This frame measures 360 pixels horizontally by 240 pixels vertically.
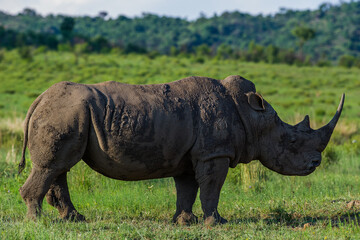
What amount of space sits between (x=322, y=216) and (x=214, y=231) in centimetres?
193

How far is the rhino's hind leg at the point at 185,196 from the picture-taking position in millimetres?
7402

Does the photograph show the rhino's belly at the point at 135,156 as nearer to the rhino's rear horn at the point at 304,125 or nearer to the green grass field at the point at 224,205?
the green grass field at the point at 224,205

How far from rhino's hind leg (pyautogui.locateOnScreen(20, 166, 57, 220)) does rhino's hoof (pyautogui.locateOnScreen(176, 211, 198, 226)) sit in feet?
→ 5.76

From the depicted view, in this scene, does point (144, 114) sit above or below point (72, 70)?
above

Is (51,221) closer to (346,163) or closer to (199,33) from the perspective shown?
(346,163)

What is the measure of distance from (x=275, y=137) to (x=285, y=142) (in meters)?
0.15

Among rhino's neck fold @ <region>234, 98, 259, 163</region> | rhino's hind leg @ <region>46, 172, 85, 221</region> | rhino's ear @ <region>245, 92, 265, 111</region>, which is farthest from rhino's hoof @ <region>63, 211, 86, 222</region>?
rhino's ear @ <region>245, 92, 265, 111</region>

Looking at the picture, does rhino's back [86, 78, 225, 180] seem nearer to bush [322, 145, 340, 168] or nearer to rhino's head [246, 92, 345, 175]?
rhino's head [246, 92, 345, 175]

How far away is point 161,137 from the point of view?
6.65m

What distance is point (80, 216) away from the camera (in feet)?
23.3

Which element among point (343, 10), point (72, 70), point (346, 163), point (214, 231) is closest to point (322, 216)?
point (214, 231)

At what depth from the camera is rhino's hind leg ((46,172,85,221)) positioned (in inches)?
276

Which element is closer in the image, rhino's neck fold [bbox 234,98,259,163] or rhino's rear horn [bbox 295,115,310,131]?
rhino's neck fold [bbox 234,98,259,163]

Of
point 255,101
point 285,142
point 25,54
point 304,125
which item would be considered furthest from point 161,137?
point 25,54
